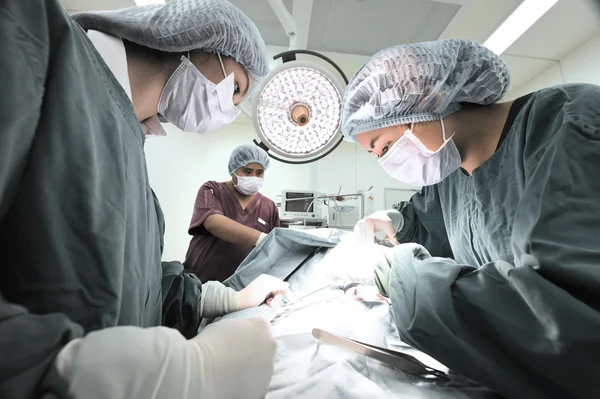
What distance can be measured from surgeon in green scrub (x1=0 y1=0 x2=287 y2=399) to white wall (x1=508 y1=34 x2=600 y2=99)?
310cm

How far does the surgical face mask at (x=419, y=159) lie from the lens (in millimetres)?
925

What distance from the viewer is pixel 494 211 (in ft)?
2.72

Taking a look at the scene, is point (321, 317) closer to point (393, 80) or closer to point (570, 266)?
point (570, 266)

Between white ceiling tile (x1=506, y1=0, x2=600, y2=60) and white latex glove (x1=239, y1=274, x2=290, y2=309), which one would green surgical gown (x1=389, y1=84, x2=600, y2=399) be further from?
white ceiling tile (x1=506, y1=0, x2=600, y2=60)

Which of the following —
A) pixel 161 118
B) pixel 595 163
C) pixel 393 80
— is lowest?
pixel 595 163

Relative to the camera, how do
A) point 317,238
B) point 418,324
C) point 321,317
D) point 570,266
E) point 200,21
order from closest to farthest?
point 570,266 < point 418,324 < point 200,21 < point 321,317 < point 317,238

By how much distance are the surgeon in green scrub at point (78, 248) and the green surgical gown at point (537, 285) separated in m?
0.36

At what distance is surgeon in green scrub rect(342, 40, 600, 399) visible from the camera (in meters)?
0.45

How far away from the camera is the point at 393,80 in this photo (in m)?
0.88

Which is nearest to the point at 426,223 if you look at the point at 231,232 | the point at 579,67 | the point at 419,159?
the point at 419,159

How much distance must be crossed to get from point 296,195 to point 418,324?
1.79 meters

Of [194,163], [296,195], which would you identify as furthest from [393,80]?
[194,163]

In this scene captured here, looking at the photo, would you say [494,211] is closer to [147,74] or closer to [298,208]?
[147,74]

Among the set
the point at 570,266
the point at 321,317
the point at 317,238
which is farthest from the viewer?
the point at 317,238
